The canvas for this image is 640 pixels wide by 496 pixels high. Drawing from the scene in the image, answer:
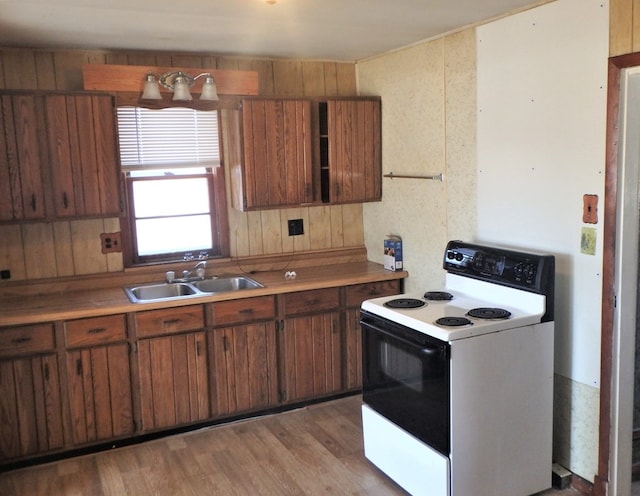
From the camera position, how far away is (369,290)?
13.5 feet

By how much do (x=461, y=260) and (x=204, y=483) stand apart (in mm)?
1749

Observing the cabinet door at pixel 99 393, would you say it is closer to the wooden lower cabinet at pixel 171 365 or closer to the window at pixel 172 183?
the wooden lower cabinet at pixel 171 365

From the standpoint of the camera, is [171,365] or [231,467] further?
[171,365]

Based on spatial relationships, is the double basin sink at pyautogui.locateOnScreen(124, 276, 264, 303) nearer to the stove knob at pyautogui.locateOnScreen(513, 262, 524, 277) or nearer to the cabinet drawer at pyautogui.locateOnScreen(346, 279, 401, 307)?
the cabinet drawer at pyautogui.locateOnScreen(346, 279, 401, 307)

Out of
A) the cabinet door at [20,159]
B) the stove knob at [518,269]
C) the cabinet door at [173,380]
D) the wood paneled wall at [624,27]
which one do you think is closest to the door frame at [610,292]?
the wood paneled wall at [624,27]

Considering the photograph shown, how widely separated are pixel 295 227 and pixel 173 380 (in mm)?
1424

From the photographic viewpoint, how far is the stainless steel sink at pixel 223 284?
4.07 metres

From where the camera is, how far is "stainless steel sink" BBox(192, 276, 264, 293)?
4.07 m

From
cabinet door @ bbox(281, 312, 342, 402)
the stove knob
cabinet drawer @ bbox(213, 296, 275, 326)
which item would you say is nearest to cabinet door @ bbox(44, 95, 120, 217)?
cabinet drawer @ bbox(213, 296, 275, 326)

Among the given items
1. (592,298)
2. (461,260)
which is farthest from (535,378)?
(461,260)

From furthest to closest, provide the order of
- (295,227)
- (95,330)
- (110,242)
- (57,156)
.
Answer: (295,227) → (110,242) → (57,156) → (95,330)

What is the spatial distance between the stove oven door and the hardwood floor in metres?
0.41

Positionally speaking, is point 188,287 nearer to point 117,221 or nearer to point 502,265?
point 117,221

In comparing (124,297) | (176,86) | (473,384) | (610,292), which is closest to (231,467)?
(124,297)
